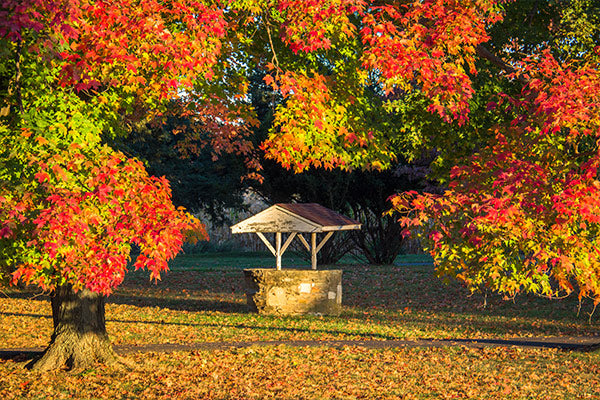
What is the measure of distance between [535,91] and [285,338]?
731 centimetres

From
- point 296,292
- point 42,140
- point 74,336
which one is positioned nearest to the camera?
point 42,140

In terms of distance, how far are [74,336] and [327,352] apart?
4.11 metres

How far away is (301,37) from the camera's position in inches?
386

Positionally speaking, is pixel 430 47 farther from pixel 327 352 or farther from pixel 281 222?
pixel 281 222

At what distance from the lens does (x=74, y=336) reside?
34.4 ft

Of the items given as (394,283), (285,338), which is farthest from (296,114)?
(394,283)

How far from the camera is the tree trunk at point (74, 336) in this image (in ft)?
34.2

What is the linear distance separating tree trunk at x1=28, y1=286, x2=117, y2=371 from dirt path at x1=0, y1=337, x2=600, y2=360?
156 cm

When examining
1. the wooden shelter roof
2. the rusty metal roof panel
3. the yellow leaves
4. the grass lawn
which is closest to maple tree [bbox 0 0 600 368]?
the yellow leaves

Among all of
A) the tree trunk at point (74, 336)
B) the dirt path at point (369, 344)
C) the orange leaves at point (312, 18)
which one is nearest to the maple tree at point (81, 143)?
the orange leaves at point (312, 18)

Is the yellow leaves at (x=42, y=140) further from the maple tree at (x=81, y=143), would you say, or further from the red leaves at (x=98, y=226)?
the red leaves at (x=98, y=226)

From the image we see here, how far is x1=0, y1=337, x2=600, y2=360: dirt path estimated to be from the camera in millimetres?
12336

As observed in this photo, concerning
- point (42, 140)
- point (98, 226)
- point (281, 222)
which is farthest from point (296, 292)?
point (42, 140)

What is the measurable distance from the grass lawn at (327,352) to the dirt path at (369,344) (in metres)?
0.41
